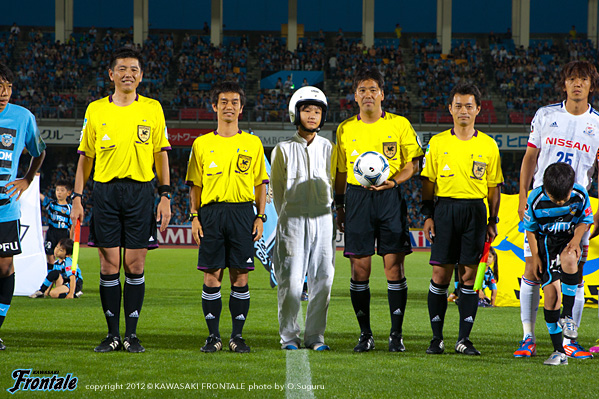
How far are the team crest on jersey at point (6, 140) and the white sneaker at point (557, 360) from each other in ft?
14.9

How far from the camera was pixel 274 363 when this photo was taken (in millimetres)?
4848

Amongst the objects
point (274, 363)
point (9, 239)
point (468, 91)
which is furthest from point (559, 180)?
point (9, 239)

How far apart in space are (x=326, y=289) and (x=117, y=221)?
1.80 meters

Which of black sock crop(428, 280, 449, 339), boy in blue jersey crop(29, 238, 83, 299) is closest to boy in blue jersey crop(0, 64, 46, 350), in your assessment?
black sock crop(428, 280, 449, 339)

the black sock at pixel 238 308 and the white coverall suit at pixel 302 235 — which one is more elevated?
the white coverall suit at pixel 302 235

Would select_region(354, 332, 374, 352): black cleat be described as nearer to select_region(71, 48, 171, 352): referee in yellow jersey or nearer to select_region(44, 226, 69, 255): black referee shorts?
select_region(71, 48, 171, 352): referee in yellow jersey

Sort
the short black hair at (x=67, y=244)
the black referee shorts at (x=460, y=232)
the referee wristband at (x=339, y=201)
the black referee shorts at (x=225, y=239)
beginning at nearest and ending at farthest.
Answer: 1. the black referee shorts at (x=225, y=239)
2. the black referee shorts at (x=460, y=232)
3. the referee wristband at (x=339, y=201)
4. the short black hair at (x=67, y=244)

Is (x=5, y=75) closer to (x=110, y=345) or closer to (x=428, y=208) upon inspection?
(x=110, y=345)

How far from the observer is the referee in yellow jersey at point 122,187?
16.9 feet

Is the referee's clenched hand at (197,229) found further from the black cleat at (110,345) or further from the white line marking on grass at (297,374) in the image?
the white line marking on grass at (297,374)

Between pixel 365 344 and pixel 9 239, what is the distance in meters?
3.02

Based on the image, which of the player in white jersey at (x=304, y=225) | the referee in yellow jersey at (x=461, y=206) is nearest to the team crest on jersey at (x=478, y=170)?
the referee in yellow jersey at (x=461, y=206)

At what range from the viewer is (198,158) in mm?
5434

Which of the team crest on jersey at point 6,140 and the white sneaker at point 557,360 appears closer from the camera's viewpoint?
the white sneaker at point 557,360
